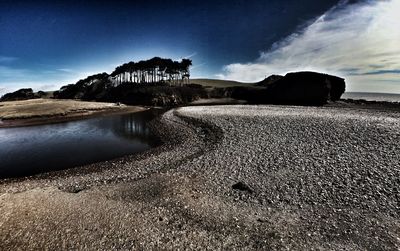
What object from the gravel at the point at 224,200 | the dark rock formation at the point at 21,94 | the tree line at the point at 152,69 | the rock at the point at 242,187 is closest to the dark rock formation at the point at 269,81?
the tree line at the point at 152,69

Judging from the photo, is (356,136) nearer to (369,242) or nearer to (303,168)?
(303,168)

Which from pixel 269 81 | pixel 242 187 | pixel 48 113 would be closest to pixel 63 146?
pixel 242 187

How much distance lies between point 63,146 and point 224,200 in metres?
23.4

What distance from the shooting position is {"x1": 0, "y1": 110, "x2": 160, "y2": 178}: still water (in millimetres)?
21547

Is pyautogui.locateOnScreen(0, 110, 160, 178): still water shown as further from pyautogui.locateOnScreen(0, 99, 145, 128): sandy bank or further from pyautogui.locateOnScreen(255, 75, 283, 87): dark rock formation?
pyautogui.locateOnScreen(255, 75, 283, 87): dark rock formation

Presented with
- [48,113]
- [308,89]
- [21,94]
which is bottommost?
[48,113]

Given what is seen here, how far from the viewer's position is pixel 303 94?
75500 mm

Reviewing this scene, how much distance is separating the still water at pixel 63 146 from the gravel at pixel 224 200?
3123 mm

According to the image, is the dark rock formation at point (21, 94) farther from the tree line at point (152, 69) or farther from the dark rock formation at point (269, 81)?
the dark rock formation at point (269, 81)

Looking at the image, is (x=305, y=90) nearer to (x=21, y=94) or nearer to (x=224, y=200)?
(x=224, y=200)

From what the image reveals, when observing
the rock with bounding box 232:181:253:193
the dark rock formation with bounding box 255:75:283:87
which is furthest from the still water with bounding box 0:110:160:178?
the dark rock formation with bounding box 255:75:283:87

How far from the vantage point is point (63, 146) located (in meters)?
27.7

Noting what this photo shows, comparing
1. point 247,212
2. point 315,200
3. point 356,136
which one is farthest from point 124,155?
point 356,136

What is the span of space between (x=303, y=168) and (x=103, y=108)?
2386 inches
